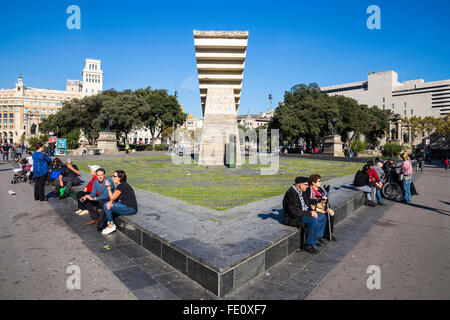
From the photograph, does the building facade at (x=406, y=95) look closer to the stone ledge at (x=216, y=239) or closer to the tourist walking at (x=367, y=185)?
the tourist walking at (x=367, y=185)

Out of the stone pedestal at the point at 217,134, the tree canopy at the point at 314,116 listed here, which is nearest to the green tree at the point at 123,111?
the tree canopy at the point at 314,116

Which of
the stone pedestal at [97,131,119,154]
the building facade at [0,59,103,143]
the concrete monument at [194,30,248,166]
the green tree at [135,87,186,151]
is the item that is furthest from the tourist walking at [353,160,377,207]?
the building facade at [0,59,103,143]

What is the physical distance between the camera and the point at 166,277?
3.89m

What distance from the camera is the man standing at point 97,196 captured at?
6539 millimetres

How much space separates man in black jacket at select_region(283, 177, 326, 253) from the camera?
504 cm

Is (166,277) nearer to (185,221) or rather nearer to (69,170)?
(185,221)

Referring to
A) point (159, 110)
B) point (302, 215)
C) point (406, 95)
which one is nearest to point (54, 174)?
point (302, 215)

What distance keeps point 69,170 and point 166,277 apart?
7.80 metres

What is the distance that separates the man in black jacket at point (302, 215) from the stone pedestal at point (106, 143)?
34.1m

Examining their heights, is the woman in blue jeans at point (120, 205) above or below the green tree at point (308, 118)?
below

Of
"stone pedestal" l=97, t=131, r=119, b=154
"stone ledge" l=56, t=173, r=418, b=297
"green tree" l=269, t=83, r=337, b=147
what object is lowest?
"stone ledge" l=56, t=173, r=418, b=297

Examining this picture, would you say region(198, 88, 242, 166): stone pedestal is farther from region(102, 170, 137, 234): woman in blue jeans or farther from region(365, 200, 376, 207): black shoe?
region(102, 170, 137, 234): woman in blue jeans

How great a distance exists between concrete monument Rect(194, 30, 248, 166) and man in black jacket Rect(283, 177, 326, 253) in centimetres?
1303
